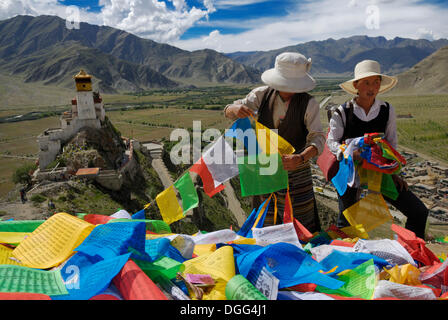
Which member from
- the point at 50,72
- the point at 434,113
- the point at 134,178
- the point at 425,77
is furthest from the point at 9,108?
the point at 425,77

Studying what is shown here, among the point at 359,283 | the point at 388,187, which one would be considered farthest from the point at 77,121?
the point at 359,283

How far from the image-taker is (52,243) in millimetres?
2684

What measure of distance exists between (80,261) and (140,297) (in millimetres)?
716

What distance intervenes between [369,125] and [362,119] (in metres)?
0.10

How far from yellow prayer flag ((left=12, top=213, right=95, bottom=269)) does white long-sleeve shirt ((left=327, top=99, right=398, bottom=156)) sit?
108 inches

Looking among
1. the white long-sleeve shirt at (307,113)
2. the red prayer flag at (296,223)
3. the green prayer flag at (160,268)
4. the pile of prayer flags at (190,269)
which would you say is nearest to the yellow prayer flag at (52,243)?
the pile of prayer flags at (190,269)

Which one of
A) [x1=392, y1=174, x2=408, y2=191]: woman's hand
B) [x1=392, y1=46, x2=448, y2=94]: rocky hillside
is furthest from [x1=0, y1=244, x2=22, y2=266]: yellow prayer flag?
[x1=392, y1=46, x2=448, y2=94]: rocky hillside

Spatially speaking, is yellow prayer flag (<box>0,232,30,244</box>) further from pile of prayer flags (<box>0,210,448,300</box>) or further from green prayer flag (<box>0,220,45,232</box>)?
green prayer flag (<box>0,220,45,232</box>)

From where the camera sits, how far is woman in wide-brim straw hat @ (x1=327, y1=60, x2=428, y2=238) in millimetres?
3736

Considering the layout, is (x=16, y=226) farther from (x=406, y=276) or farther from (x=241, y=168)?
(x=406, y=276)

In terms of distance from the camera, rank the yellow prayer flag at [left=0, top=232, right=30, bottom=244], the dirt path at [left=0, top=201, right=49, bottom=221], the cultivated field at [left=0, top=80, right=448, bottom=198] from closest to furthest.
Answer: the yellow prayer flag at [left=0, top=232, right=30, bottom=244]
the dirt path at [left=0, top=201, right=49, bottom=221]
the cultivated field at [left=0, top=80, right=448, bottom=198]

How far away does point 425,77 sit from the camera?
147 metres
